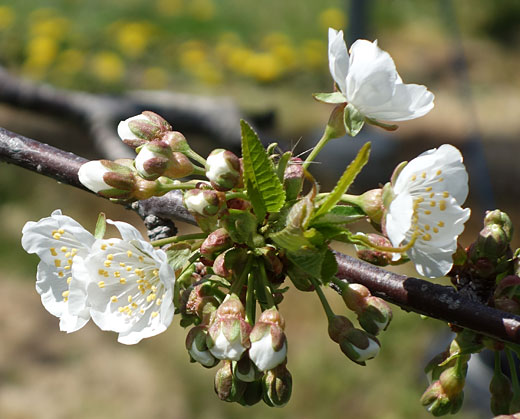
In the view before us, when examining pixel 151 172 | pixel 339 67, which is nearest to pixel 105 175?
pixel 151 172

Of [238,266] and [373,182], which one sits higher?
[238,266]

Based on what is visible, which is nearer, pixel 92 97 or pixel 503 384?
pixel 503 384

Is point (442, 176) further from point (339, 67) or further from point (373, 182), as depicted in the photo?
point (373, 182)

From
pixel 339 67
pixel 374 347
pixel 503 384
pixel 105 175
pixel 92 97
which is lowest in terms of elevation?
pixel 92 97

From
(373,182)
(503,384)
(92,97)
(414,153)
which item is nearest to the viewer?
(503,384)

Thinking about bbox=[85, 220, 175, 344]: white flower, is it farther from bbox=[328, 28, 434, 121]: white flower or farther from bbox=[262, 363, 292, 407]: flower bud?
bbox=[328, 28, 434, 121]: white flower

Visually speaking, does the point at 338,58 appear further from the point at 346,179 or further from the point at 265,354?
the point at 265,354
